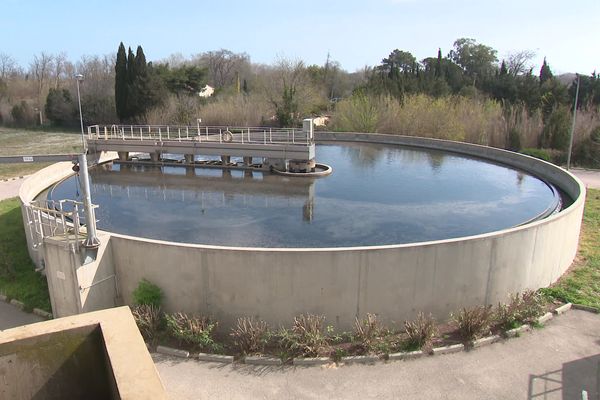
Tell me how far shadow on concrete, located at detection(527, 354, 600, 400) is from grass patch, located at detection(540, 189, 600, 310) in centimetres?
255

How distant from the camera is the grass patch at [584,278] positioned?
1134 centimetres

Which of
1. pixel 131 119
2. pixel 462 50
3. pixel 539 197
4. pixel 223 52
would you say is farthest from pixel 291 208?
pixel 223 52

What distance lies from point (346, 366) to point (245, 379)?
186 centimetres

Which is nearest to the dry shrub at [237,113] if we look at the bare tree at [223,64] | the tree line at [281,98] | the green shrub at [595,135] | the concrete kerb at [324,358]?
the tree line at [281,98]

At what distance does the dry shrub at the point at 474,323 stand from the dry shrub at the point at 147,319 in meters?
6.24

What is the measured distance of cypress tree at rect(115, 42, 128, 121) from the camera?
4875 centimetres

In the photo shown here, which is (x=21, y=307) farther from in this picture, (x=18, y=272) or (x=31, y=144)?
(x=31, y=144)

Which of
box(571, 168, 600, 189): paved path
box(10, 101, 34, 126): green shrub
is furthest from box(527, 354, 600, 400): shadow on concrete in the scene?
box(10, 101, 34, 126): green shrub

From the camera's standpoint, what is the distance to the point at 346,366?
8773 millimetres

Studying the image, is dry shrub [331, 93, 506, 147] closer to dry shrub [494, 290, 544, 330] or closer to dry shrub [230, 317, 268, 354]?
dry shrub [494, 290, 544, 330]

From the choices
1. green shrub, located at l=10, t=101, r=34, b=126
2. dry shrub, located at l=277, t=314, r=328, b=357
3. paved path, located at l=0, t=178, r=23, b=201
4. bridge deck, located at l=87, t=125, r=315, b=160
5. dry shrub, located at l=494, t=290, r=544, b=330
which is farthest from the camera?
green shrub, located at l=10, t=101, r=34, b=126

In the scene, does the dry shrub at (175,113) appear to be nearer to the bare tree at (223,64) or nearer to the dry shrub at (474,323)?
the dry shrub at (474,323)

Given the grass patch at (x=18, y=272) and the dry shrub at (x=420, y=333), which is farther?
the grass patch at (x=18, y=272)

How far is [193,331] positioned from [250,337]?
1.16 m
